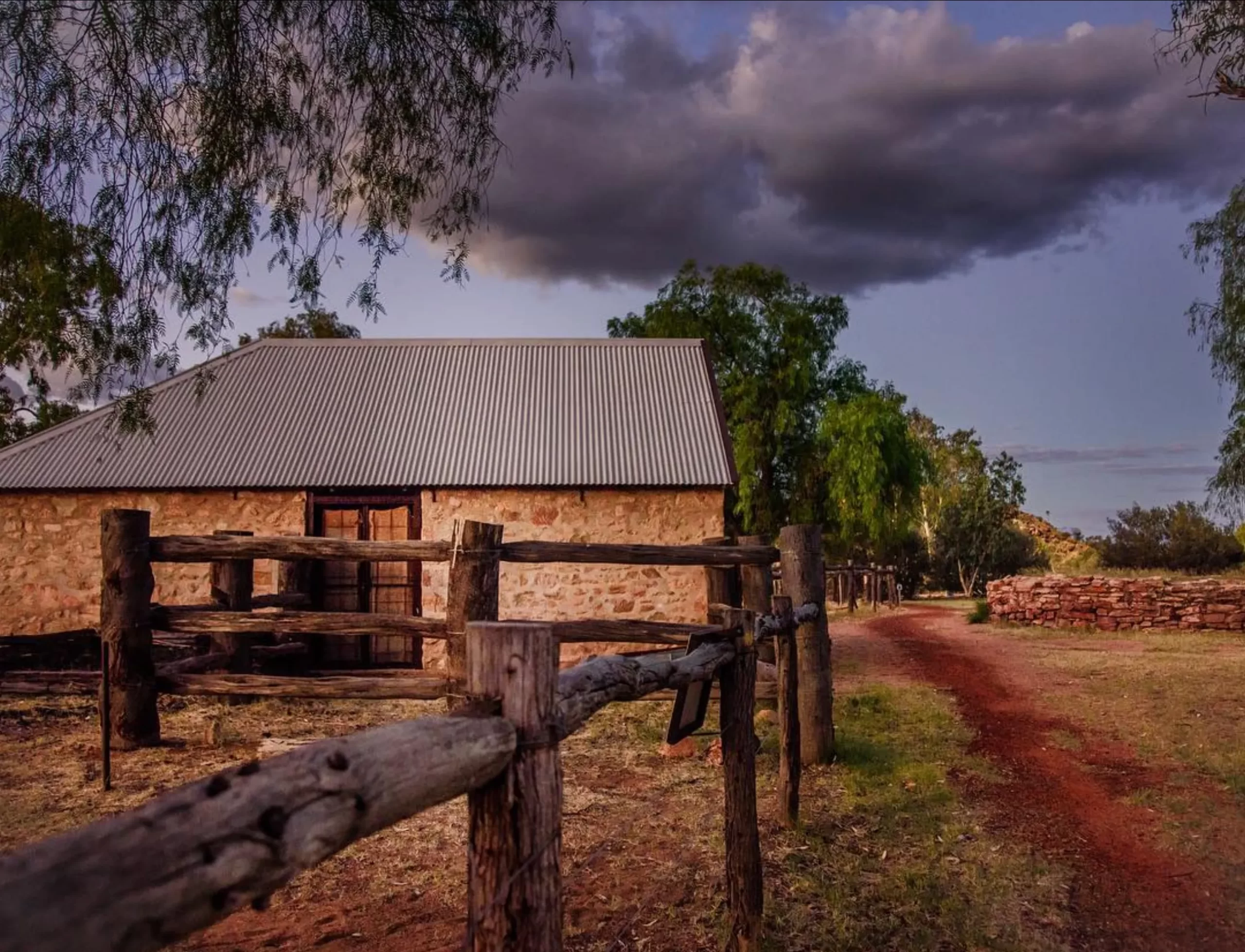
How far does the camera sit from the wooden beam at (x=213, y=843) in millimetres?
1081

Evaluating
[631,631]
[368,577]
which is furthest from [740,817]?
[368,577]

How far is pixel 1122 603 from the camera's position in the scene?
56.4 ft

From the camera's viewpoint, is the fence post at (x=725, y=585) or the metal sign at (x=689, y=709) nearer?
the metal sign at (x=689, y=709)

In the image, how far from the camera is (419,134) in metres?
6.98

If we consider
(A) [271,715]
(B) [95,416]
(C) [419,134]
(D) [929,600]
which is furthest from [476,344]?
(D) [929,600]

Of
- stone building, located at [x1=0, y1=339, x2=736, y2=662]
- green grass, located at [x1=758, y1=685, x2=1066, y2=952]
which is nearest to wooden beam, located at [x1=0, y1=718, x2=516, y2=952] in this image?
green grass, located at [x1=758, y1=685, x2=1066, y2=952]

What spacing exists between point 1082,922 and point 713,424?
994cm

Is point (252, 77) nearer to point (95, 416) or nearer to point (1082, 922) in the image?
point (1082, 922)

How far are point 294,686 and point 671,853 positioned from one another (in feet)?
9.77

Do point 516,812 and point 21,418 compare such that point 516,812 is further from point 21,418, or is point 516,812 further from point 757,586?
point 21,418

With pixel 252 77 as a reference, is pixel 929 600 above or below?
below

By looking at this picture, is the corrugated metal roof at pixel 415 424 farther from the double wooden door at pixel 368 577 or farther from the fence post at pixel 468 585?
the fence post at pixel 468 585

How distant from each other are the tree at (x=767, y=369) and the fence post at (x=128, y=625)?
22.9m

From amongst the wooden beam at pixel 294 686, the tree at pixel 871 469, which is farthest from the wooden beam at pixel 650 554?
the tree at pixel 871 469
